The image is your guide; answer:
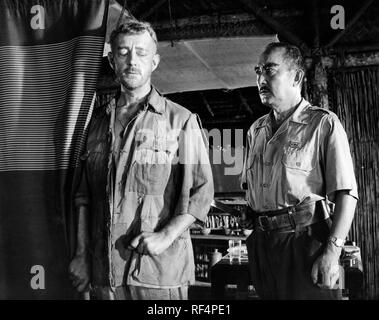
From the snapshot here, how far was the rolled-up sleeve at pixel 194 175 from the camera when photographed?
2.50 metres

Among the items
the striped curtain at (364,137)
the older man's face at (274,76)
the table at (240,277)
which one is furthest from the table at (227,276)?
the older man's face at (274,76)

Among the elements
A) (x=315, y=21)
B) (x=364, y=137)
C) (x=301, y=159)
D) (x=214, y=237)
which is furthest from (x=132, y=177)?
(x=214, y=237)

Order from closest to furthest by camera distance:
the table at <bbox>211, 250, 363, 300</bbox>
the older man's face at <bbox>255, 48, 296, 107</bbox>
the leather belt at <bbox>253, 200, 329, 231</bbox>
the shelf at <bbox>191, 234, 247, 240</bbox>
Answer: the leather belt at <bbox>253, 200, 329, 231</bbox>, the older man's face at <bbox>255, 48, 296, 107</bbox>, the table at <bbox>211, 250, 363, 300</bbox>, the shelf at <bbox>191, 234, 247, 240</bbox>

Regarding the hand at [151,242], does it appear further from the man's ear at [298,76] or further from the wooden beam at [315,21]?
the wooden beam at [315,21]

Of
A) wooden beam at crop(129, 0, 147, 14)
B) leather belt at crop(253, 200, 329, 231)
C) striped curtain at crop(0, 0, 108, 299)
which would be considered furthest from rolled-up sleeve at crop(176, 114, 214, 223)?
wooden beam at crop(129, 0, 147, 14)

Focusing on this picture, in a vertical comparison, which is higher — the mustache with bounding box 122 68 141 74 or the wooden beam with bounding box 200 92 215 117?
the wooden beam with bounding box 200 92 215 117

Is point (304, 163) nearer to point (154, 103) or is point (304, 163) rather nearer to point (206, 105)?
point (154, 103)

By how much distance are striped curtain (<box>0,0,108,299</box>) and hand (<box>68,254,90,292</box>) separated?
0.09 metres

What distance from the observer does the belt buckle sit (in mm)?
2828

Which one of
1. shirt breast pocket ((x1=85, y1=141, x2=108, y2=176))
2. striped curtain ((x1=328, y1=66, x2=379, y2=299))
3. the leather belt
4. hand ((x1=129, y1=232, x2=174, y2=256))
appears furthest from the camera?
striped curtain ((x1=328, y1=66, x2=379, y2=299))

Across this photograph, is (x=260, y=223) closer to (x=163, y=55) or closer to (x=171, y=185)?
(x=171, y=185)

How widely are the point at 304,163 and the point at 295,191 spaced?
0.17m

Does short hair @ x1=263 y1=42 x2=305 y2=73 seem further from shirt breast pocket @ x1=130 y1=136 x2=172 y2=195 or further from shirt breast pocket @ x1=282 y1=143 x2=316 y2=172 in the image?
shirt breast pocket @ x1=130 y1=136 x2=172 y2=195

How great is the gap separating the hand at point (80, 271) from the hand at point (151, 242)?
34cm
